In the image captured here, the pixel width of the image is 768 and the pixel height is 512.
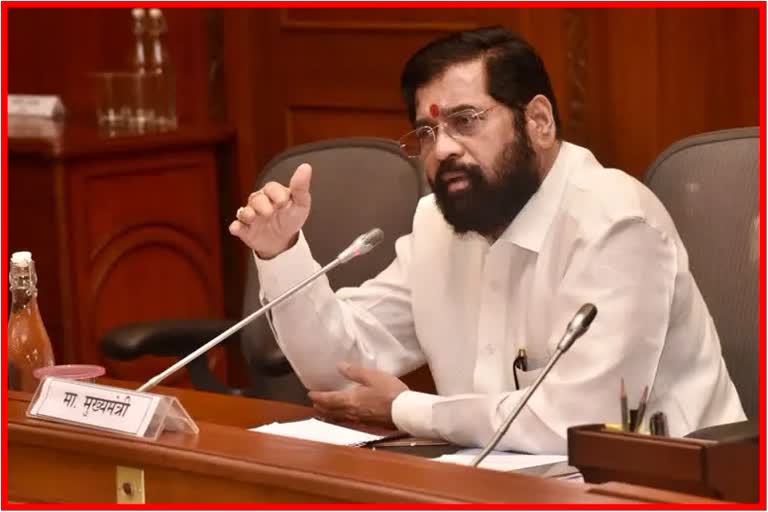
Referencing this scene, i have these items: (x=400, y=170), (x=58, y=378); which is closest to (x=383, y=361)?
(x=400, y=170)

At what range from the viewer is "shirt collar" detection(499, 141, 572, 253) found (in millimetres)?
2623

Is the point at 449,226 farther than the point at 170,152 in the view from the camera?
No

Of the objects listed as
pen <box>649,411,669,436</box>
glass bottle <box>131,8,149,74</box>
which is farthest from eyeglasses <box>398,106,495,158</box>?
glass bottle <box>131,8,149,74</box>

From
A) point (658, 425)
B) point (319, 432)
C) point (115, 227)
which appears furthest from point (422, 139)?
point (115, 227)

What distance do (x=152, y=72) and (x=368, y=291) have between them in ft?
5.96

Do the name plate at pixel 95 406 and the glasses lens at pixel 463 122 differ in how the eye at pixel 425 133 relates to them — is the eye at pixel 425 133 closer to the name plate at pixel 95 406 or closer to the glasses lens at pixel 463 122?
the glasses lens at pixel 463 122

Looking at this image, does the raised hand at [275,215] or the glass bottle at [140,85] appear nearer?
the raised hand at [275,215]

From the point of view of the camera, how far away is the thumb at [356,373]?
2613 mm

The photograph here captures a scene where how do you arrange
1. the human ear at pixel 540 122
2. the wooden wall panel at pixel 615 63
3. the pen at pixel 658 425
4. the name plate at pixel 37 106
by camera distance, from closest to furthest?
the pen at pixel 658 425 < the human ear at pixel 540 122 < the wooden wall panel at pixel 615 63 < the name plate at pixel 37 106

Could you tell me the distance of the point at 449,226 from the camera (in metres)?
2.79

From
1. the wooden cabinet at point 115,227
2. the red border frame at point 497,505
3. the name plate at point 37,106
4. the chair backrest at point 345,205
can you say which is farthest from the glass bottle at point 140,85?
the chair backrest at point 345,205

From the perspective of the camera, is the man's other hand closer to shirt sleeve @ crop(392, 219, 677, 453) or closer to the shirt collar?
shirt sleeve @ crop(392, 219, 677, 453)

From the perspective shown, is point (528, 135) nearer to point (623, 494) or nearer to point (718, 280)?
point (718, 280)

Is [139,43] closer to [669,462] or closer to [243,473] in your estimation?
[243,473]
